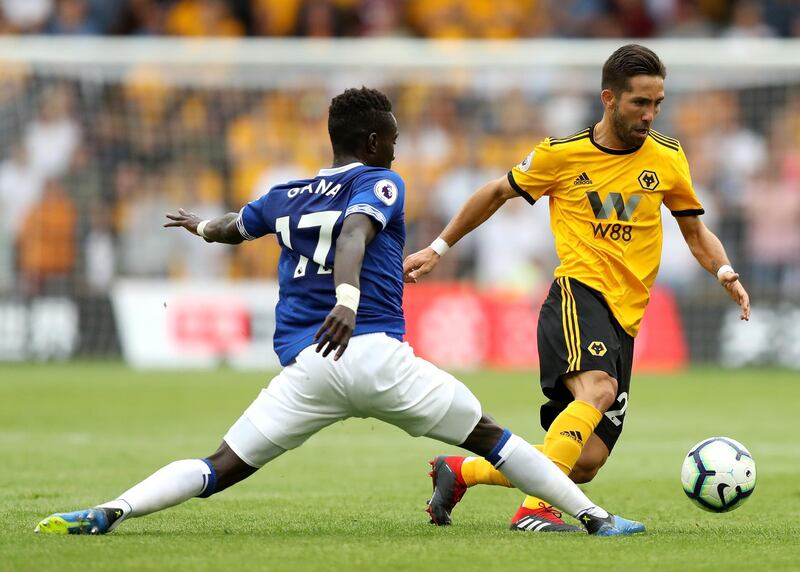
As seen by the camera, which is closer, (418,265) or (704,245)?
(418,265)

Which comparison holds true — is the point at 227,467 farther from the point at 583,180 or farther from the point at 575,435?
the point at 583,180

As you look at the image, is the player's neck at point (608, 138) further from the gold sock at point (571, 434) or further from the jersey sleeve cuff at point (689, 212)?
the gold sock at point (571, 434)

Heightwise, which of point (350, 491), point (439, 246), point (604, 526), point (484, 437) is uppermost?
point (439, 246)

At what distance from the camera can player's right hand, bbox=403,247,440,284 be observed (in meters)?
Answer: 7.35

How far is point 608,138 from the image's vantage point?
7.52 m

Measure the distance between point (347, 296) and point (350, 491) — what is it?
10.7 feet

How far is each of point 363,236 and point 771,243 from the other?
629 inches

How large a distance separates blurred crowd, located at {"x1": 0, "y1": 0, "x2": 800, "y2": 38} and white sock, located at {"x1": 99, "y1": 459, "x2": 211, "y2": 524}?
57.6 feet

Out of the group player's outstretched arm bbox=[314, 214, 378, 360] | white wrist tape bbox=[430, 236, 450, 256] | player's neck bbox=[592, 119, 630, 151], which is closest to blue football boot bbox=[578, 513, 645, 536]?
player's outstretched arm bbox=[314, 214, 378, 360]

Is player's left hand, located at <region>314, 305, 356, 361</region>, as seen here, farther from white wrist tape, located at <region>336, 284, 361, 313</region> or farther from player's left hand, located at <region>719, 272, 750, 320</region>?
Result: player's left hand, located at <region>719, 272, 750, 320</region>

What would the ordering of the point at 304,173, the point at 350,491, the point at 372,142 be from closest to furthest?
the point at 372,142 → the point at 350,491 → the point at 304,173

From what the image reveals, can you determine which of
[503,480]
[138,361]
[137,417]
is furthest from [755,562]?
[138,361]

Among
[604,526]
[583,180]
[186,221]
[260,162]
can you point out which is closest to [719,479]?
[604,526]

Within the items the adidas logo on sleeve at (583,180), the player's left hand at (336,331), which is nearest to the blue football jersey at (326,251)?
the player's left hand at (336,331)
